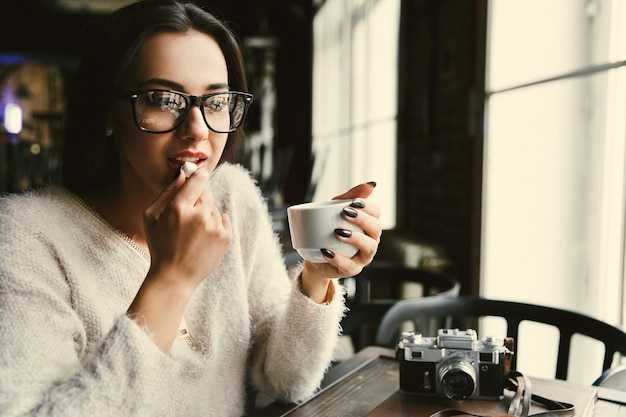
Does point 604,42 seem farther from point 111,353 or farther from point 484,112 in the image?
point 111,353

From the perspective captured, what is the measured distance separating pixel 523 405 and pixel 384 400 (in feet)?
0.74

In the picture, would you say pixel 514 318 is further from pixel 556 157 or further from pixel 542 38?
pixel 542 38

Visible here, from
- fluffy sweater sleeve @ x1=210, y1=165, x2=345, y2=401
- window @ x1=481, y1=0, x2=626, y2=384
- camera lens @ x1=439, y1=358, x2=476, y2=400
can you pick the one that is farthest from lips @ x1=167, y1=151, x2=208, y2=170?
window @ x1=481, y1=0, x2=626, y2=384

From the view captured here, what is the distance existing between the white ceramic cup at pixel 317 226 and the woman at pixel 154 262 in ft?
0.09

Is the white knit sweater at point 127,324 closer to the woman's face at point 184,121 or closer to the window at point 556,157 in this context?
the woman's face at point 184,121

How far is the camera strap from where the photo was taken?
85 cm

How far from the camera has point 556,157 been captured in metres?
2.10

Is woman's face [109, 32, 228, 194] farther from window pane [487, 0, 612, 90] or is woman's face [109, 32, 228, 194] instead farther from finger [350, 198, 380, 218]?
window pane [487, 0, 612, 90]

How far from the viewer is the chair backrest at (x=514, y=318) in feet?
4.18

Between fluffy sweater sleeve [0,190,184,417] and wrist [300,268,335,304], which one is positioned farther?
wrist [300,268,335,304]

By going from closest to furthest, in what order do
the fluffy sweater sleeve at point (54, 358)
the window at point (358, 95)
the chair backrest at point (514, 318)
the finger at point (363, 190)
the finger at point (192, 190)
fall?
the fluffy sweater sleeve at point (54, 358) < the finger at point (192, 190) < the finger at point (363, 190) < the chair backrest at point (514, 318) < the window at point (358, 95)

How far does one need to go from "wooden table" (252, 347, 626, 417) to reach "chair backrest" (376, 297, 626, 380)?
0.30m

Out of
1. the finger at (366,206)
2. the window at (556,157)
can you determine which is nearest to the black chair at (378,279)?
the window at (556,157)

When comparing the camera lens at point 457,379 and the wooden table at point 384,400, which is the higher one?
the camera lens at point 457,379
